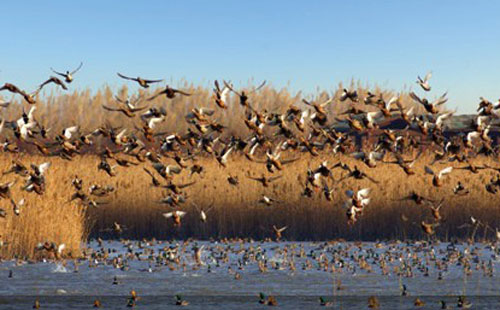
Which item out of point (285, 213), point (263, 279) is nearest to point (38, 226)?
point (263, 279)

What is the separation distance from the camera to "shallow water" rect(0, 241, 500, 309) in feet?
50.2

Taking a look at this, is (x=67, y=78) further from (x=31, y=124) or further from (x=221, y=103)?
(x=221, y=103)

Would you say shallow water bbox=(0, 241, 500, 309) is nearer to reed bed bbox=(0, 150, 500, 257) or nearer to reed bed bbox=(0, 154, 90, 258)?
reed bed bbox=(0, 154, 90, 258)

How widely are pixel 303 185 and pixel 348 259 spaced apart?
6761mm

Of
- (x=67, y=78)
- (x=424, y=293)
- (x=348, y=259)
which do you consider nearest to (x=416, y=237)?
(x=348, y=259)

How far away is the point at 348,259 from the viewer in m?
21.3

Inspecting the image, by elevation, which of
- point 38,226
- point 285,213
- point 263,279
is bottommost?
point 263,279

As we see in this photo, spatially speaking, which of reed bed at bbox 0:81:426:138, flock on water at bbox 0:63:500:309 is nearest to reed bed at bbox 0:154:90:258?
flock on water at bbox 0:63:500:309

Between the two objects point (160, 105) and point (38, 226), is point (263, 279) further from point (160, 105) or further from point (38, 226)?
point (160, 105)

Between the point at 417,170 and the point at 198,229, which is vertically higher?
the point at 417,170

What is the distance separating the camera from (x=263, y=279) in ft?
59.3

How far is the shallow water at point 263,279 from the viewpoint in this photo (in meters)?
15.3

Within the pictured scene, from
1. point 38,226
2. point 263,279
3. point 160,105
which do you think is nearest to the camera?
point 263,279

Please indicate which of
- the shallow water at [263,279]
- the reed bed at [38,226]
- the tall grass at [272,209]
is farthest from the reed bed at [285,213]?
the shallow water at [263,279]
